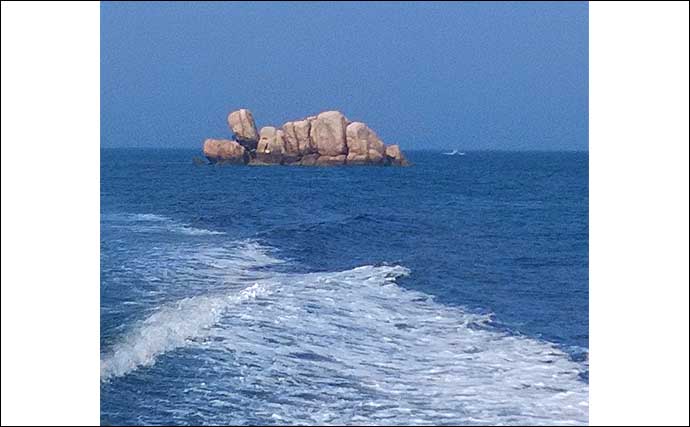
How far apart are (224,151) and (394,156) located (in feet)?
19.8

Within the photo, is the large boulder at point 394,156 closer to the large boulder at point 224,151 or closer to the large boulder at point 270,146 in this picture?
the large boulder at point 270,146

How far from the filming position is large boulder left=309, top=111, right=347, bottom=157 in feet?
87.6

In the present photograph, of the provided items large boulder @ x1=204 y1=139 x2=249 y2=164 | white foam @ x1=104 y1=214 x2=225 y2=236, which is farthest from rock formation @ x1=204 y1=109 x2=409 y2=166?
white foam @ x1=104 y1=214 x2=225 y2=236

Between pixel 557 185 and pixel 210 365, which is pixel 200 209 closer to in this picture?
pixel 210 365

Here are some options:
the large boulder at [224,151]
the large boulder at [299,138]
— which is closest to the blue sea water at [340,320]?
the large boulder at [299,138]

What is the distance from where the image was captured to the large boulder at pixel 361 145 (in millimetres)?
27281

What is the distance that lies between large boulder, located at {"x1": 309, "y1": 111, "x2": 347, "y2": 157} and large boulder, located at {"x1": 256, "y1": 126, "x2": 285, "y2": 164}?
2.12 m

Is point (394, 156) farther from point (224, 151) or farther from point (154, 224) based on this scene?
point (154, 224)

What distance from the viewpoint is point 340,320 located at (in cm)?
728

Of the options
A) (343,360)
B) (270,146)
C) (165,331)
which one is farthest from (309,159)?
(343,360)

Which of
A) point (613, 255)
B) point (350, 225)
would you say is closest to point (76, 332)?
point (613, 255)

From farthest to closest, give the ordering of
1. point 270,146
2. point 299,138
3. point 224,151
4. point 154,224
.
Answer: point 224,151 < point 270,146 < point 299,138 < point 154,224

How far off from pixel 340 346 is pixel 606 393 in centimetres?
192

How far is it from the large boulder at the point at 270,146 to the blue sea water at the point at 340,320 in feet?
49.9
